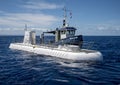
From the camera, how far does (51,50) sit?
45000 mm

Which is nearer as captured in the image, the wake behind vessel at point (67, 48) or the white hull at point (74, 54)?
the white hull at point (74, 54)

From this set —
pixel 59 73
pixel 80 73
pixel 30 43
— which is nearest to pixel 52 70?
pixel 59 73

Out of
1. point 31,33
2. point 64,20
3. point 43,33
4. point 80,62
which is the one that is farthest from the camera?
point 31,33

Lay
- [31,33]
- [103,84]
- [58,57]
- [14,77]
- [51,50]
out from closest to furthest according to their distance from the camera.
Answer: [103,84] → [14,77] → [58,57] → [51,50] → [31,33]

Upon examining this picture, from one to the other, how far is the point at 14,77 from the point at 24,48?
3436 cm

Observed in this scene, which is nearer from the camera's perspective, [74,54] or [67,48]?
[74,54]

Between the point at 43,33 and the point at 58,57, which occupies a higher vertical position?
the point at 43,33

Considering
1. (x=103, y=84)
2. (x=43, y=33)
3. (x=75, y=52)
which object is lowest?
(x=103, y=84)

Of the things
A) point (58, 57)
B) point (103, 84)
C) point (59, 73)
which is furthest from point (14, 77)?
point (58, 57)

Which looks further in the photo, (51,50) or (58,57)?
(51,50)

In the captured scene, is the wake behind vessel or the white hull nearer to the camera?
the white hull

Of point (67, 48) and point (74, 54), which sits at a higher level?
point (67, 48)

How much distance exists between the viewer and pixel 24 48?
58.7m

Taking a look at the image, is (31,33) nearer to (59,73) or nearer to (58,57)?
(58,57)
